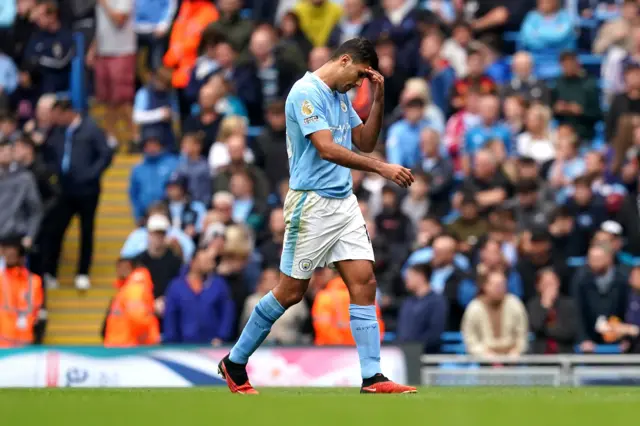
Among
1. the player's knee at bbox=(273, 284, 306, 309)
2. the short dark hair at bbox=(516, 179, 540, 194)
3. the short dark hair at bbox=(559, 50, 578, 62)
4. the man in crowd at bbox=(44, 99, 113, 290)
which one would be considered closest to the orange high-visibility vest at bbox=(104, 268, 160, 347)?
the man in crowd at bbox=(44, 99, 113, 290)

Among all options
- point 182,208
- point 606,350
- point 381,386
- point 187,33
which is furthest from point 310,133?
point 187,33

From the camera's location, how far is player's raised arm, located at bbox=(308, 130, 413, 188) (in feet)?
31.9

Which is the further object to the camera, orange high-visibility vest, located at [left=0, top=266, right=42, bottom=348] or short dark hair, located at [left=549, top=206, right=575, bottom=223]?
orange high-visibility vest, located at [left=0, top=266, right=42, bottom=348]

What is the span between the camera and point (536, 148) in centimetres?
1909

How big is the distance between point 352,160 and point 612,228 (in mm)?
7761

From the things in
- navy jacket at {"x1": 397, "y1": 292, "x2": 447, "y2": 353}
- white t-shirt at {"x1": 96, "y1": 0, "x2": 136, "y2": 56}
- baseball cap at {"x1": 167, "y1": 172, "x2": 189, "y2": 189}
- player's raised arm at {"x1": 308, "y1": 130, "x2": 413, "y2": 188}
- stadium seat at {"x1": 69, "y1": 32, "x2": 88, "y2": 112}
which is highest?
white t-shirt at {"x1": 96, "y1": 0, "x2": 136, "y2": 56}

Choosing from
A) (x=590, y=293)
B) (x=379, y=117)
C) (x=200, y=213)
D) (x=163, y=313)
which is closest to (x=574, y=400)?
(x=379, y=117)

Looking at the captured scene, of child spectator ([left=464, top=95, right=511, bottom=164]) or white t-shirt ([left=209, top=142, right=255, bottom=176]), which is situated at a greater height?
child spectator ([left=464, top=95, right=511, bottom=164])

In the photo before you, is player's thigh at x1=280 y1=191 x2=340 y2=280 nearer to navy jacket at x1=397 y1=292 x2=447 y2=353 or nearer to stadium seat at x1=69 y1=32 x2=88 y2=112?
navy jacket at x1=397 y1=292 x2=447 y2=353

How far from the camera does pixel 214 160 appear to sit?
1969 centimetres

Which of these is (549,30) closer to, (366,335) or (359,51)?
(359,51)

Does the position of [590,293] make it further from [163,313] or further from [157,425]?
[157,425]

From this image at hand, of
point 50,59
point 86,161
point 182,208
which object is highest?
point 50,59

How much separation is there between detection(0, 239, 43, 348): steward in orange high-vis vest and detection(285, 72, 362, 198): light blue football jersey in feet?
26.5
